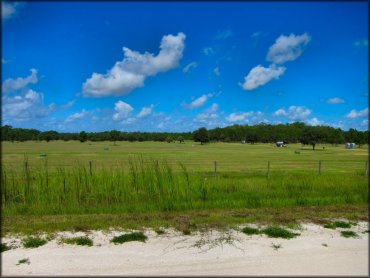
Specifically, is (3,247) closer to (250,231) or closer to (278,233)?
(250,231)

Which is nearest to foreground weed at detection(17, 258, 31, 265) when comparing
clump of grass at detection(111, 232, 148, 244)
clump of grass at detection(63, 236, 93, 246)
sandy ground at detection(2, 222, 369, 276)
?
sandy ground at detection(2, 222, 369, 276)

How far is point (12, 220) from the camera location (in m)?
8.81

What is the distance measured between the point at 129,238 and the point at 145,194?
4.71 metres

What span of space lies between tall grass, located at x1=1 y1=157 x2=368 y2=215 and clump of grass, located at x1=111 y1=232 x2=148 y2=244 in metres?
3.18

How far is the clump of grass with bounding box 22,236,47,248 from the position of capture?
6535 millimetres

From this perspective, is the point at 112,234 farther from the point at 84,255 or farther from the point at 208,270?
the point at 208,270

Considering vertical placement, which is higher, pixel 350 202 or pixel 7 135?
pixel 7 135

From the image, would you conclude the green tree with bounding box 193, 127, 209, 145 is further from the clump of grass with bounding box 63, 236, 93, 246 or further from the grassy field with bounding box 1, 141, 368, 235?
the clump of grass with bounding box 63, 236, 93, 246

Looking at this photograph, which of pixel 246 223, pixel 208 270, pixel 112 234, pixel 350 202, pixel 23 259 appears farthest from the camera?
pixel 350 202

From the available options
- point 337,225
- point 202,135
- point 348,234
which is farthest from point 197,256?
point 202,135

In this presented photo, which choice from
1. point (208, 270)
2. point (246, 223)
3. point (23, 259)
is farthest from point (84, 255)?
point (246, 223)

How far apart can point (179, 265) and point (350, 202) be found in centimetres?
829

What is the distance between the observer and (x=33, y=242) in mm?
6637

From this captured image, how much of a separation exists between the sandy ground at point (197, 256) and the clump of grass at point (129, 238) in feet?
0.53
